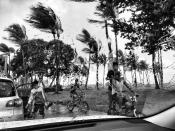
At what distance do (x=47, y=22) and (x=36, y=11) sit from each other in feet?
4.88

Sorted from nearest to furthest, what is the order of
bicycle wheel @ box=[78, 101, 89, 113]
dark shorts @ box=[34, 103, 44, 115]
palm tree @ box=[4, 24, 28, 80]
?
dark shorts @ box=[34, 103, 44, 115], bicycle wheel @ box=[78, 101, 89, 113], palm tree @ box=[4, 24, 28, 80]

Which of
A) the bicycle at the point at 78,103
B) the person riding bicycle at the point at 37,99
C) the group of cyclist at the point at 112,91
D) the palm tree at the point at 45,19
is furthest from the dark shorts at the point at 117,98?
the palm tree at the point at 45,19

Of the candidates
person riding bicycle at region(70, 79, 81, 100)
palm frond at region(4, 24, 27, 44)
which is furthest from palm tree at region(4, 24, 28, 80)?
person riding bicycle at region(70, 79, 81, 100)

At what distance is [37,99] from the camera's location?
1207 cm

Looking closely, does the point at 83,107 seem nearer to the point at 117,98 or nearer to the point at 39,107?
the point at 39,107

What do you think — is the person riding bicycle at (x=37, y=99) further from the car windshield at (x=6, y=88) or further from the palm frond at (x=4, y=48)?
the palm frond at (x=4, y=48)

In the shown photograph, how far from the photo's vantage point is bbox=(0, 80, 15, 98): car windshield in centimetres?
768

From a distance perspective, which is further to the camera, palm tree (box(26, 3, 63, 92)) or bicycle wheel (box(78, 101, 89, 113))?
palm tree (box(26, 3, 63, 92))

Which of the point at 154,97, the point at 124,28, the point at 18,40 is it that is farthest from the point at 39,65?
the point at 154,97

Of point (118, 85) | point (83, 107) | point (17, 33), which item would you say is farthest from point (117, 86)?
point (17, 33)

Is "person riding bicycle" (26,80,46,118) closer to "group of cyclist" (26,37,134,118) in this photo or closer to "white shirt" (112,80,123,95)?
"group of cyclist" (26,37,134,118)

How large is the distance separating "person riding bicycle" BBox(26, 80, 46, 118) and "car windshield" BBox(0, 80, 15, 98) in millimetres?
3914

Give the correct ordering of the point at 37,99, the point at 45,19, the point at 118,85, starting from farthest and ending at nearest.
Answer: the point at 45,19
the point at 37,99
the point at 118,85

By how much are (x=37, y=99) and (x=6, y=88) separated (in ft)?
14.1
